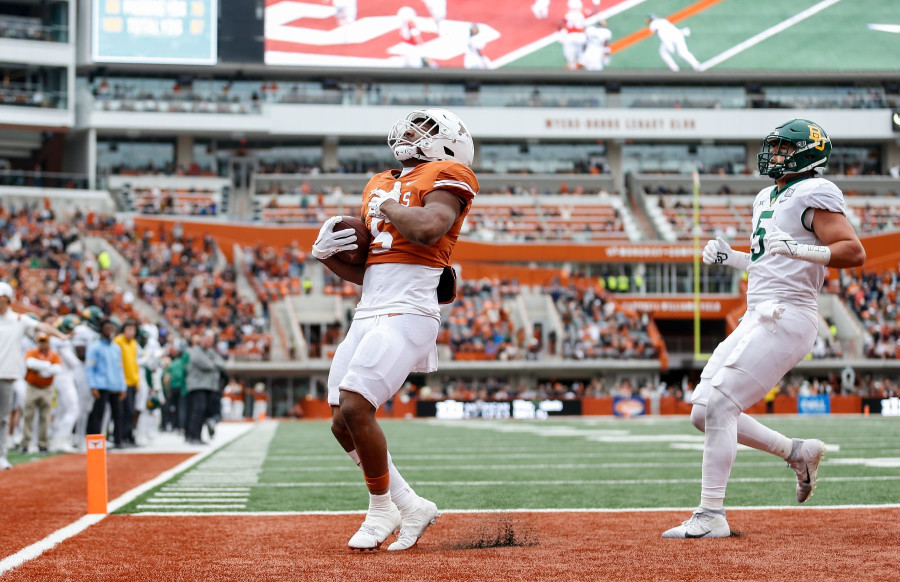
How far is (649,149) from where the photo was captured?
53.2 metres

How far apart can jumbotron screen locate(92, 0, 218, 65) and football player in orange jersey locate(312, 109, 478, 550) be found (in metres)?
43.6

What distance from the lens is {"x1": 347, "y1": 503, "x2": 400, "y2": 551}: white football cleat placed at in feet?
17.4

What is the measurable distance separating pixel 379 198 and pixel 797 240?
2.13 metres

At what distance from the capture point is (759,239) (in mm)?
6031

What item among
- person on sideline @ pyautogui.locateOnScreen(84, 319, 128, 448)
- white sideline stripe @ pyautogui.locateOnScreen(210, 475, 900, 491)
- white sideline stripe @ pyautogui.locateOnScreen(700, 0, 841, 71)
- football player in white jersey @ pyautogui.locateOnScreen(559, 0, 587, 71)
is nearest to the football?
white sideline stripe @ pyautogui.locateOnScreen(210, 475, 900, 491)

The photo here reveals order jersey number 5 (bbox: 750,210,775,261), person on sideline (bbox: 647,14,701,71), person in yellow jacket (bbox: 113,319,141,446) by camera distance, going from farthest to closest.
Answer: person on sideline (bbox: 647,14,701,71) → person in yellow jacket (bbox: 113,319,141,446) → jersey number 5 (bbox: 750,210,775,261)

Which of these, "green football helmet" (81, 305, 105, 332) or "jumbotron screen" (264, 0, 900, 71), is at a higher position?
"jumbotron screen" (264, 0, 900, 71)

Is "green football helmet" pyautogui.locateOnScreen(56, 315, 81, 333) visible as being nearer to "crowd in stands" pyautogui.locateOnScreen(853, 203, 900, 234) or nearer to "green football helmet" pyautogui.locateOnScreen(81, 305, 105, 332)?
"green football helmet" pyautogui.locateOnScreen(81, 305, 105, 332)

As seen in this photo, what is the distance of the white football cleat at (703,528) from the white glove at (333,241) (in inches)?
82.1

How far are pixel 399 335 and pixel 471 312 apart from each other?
3378cm

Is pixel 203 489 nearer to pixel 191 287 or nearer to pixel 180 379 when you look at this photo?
pixel 180 379

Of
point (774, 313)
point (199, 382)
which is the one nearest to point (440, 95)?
point (199, 382)

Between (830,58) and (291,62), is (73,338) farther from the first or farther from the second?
(830,58)

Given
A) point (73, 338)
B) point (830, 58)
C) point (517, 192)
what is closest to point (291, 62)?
point (517, 192)
